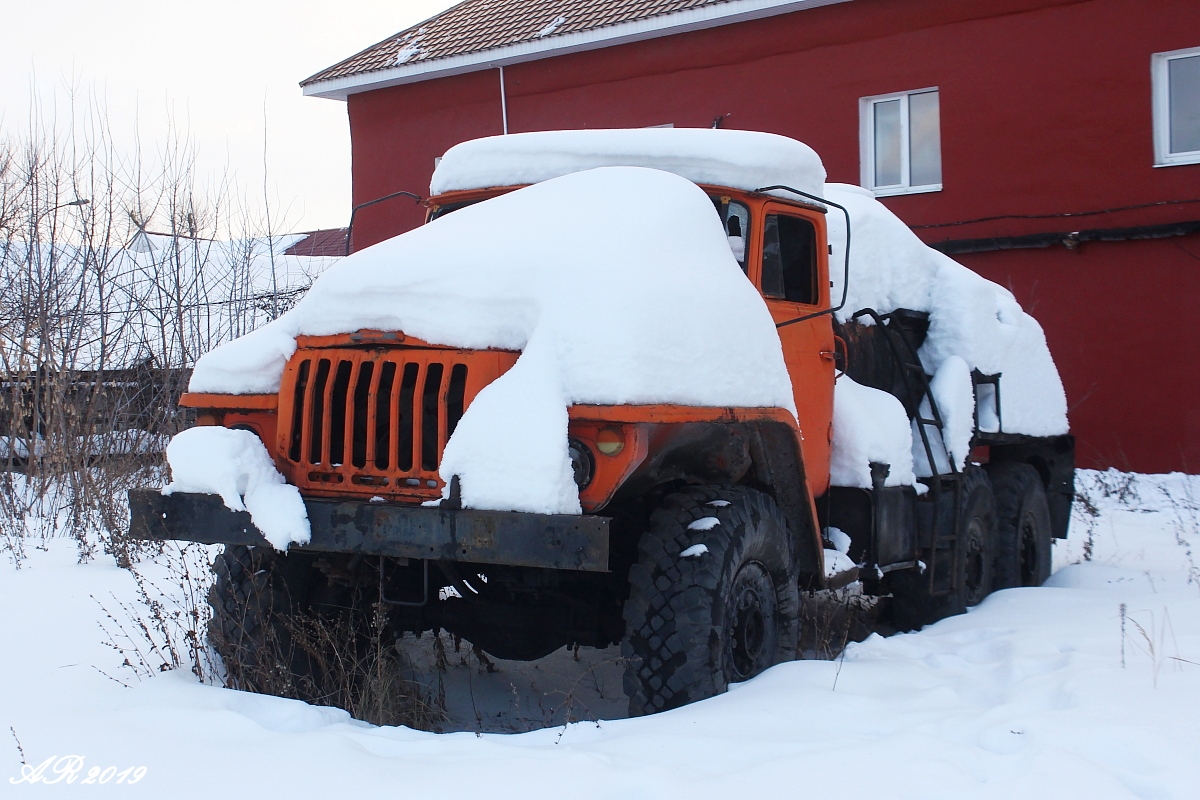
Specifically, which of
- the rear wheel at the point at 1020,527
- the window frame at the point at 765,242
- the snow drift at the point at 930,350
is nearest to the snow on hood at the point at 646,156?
the window frame at the point at 765,242

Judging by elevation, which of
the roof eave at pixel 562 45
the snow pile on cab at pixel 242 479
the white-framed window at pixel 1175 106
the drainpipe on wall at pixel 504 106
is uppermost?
the roof eave at pixel 562 45

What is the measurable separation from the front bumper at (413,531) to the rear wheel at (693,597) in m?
0.43

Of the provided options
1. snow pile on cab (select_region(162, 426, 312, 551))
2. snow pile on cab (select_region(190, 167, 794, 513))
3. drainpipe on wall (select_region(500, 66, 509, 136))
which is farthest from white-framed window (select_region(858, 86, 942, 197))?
snow pile on cab (select_region(162, 426, 312, 551))

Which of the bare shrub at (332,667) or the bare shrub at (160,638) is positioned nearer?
the bare shrub at (332,667)

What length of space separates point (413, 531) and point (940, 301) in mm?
4356

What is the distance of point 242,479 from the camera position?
13.4ft

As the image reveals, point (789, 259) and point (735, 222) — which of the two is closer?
point (735, 222)

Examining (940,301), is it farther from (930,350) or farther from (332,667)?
(332,667)

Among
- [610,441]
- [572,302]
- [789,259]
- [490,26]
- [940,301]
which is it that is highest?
[490,26]

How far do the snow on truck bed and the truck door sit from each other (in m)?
0.19

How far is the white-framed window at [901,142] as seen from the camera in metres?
13.8

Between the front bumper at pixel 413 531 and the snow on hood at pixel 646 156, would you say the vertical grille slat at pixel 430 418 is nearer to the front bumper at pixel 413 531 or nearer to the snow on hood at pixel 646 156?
the front bumper at pixel 413 531

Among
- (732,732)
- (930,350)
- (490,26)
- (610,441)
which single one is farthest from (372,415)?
(490,26)

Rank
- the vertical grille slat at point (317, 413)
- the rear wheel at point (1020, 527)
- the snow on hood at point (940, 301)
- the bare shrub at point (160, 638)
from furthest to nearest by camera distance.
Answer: the rear wheel at point (1020, 527) → the snow on hood at point (940, 301) → the bare shrub at point (160, 638) → the vertical grille slat at point (317, 413)
